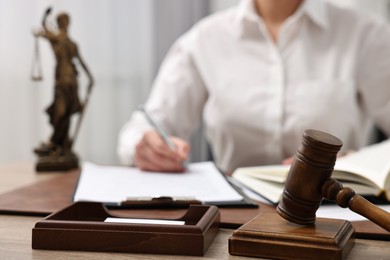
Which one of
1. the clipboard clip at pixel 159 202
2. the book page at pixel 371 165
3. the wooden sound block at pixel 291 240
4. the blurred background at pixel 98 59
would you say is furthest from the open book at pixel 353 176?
the blurred background at pixel 98 59

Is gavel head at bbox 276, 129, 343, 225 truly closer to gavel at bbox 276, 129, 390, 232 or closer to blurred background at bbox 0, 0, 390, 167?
gavel at bbox 276, 129, 390, 232

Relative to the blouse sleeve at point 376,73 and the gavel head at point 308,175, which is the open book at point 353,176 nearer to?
the gavel head at point 308,175

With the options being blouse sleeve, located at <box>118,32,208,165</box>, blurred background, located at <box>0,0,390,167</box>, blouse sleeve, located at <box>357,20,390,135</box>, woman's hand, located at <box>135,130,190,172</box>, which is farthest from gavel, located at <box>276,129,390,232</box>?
blurred background, located at <box>0,0,390,167</box>

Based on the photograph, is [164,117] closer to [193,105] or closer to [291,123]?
[193,105]

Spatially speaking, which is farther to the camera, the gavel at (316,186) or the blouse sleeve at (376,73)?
the blouse sleeve at (376,73)

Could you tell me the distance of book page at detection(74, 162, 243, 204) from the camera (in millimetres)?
885

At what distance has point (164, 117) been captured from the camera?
1.60 metres

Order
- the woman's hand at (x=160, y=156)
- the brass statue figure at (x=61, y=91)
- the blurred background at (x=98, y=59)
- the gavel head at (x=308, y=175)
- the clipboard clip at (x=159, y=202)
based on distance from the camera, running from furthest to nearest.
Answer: the blurred background at (x=98, y=59), the brass statue figure at (x=61, y=91), the woman's hand at (x=160, y=156), the clipboard clip at (x=159, y=202), the gavel head at (x=308, y=175)

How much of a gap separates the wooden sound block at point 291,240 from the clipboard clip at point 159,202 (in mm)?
201

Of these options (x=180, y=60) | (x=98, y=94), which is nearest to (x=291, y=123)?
(x=180, y=60)

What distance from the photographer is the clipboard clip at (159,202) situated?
817 mm

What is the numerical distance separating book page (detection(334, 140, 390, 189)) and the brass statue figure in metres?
0.62

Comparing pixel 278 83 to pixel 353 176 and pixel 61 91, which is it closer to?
pixel 61 91

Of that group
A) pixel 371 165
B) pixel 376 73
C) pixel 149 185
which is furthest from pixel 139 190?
pixel 376 73
